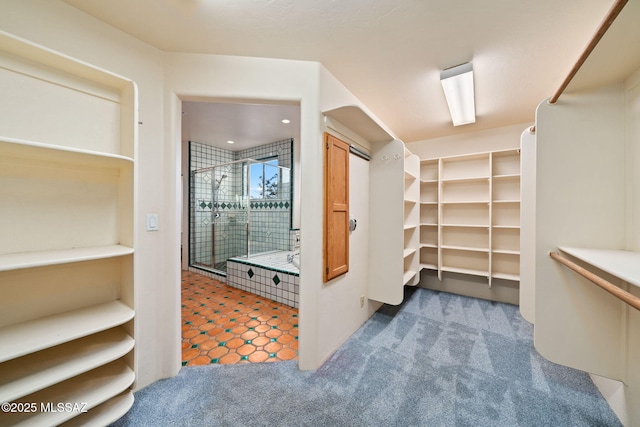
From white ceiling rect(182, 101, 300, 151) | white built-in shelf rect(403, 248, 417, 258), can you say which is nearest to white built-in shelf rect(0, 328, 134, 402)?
white ceiling rect(182, 101, 300, 151)

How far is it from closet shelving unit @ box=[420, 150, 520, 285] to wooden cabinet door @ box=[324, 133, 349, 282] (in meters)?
1.91

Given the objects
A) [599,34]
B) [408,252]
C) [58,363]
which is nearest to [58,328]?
[58,363]

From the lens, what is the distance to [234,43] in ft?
4.90

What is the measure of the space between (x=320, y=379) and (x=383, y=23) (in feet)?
7.73

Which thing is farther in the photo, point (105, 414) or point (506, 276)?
point (506, 276)

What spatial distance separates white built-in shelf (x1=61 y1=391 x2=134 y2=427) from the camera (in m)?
1.02

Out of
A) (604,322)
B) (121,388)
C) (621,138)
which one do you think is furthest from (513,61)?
(121,388)

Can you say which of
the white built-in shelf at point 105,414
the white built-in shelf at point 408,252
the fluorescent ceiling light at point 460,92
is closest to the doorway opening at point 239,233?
the white built-in shelf at point 105,414

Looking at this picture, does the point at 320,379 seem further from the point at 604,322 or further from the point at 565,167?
the point at 565,167

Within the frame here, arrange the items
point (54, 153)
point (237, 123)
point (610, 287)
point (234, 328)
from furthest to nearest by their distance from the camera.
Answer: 1. point (237, 123)
2. point (234, 328)
3. point (54, 153)
4. point (610, 287)

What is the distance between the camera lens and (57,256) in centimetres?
98

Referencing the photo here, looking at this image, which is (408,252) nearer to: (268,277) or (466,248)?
(466,248)

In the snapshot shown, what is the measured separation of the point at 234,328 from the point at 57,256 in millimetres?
1607

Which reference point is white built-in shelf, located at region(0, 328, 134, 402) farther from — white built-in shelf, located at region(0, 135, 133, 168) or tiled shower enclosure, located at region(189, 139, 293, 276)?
tiled shower enclosure, located at region(189, 139, 293, 276)
